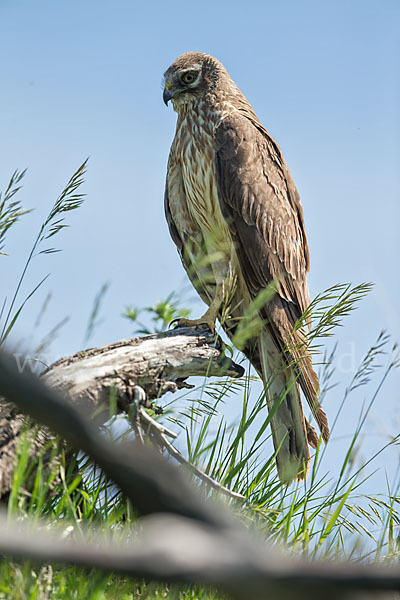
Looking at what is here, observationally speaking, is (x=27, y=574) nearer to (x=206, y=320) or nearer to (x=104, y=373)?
(x=104, y=373)

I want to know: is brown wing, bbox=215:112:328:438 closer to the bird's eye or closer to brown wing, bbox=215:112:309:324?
brown wing, bbox=215:112:309:324

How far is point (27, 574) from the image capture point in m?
1.52

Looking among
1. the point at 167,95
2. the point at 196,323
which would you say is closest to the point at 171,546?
the point at 196,323

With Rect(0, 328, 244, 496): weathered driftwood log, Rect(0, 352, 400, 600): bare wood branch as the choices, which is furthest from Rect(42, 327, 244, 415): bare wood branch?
Rect(0, 352, 400, 600): bare wood branch

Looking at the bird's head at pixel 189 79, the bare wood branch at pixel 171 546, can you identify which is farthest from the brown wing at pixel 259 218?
the bare wood branch at pixel 171 546

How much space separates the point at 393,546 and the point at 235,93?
3.48 metres

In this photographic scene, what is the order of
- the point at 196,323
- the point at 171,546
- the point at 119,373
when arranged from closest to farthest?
the point at 171,546, the point at 119,373, the point at 196,323

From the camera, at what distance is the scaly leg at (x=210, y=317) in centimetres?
348

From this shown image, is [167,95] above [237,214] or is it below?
above

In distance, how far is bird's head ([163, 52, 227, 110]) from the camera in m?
4.45

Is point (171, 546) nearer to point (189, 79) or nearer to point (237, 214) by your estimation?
point (237, 214)

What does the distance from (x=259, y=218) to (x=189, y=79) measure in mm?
1293

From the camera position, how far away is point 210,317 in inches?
146

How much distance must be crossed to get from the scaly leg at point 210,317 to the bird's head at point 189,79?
1573mm
